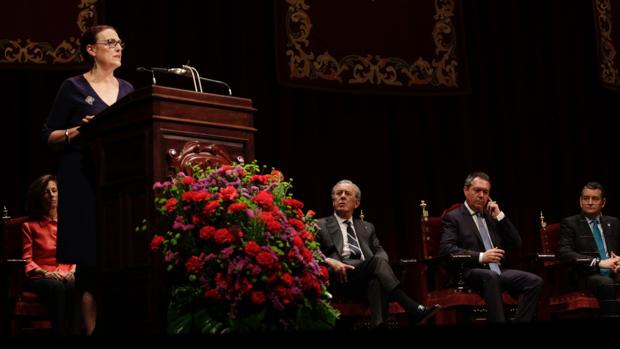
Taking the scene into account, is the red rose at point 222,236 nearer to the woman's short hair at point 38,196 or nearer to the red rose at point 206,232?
the red rose at point 206,232

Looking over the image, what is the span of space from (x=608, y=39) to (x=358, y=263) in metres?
2.80

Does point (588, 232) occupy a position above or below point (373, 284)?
above

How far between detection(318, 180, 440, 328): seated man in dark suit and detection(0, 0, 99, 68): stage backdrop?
1638 millimetres

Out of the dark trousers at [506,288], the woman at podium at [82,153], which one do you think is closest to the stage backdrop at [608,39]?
the dark trousers at [506,288]

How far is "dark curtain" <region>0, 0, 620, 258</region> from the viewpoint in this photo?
17.1ft

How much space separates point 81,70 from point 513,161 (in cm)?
283

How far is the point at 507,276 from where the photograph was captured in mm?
4570

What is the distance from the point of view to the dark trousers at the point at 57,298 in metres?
3.82

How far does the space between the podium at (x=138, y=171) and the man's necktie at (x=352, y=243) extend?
1793mm

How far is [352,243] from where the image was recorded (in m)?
4.76

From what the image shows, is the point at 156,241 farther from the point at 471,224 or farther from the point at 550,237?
the point at 550,237

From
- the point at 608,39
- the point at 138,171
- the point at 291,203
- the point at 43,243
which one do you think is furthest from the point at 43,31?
the point at 608,39

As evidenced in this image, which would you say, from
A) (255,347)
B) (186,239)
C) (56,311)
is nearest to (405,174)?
(56,311)

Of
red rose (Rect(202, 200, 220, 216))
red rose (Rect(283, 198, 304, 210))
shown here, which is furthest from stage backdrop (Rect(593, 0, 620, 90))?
red rose (Rect(202, 200, 220, 216))
